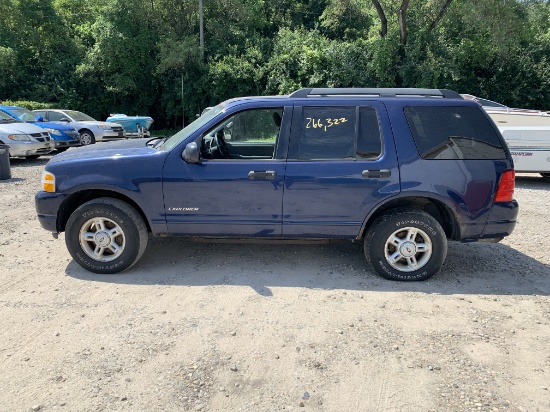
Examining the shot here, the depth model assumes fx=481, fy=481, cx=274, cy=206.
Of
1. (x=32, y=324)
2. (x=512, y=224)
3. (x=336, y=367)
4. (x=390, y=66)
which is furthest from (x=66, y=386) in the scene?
(x=390, y=66)

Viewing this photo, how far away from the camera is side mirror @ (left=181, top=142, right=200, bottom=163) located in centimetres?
488

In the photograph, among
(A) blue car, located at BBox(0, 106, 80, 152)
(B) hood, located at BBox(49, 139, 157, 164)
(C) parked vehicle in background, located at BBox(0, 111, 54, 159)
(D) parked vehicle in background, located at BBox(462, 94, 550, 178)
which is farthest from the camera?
(A) blue car, located at BBox(0, 106, 80, 152)

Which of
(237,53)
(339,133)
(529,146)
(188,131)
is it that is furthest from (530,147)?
(237,53)

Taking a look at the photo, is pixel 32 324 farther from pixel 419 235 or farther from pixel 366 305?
pixel 419 235

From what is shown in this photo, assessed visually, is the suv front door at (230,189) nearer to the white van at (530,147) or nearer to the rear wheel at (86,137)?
the white van at (530,147)

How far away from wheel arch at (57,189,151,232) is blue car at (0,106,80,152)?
11.6 m

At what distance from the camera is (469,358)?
3.63 meters

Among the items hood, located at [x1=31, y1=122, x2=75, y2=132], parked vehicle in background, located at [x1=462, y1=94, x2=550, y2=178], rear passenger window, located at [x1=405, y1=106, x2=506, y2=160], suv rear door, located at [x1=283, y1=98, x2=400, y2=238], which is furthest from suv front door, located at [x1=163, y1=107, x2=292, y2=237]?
hood, located at [x1=31, y1=122, x2=75, y2=132]

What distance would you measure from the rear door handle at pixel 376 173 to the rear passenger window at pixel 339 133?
18 centimetres

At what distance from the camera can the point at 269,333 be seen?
3.97m

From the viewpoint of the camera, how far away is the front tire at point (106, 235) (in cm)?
503

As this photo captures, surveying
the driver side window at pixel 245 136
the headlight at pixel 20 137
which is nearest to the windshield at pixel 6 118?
the headlight at pixel 20 137

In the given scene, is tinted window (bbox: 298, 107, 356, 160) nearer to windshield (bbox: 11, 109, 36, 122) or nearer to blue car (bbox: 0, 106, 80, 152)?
blue car (bbox: 0, 106, 80, 152)

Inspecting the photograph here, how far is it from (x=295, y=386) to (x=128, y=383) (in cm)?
113
